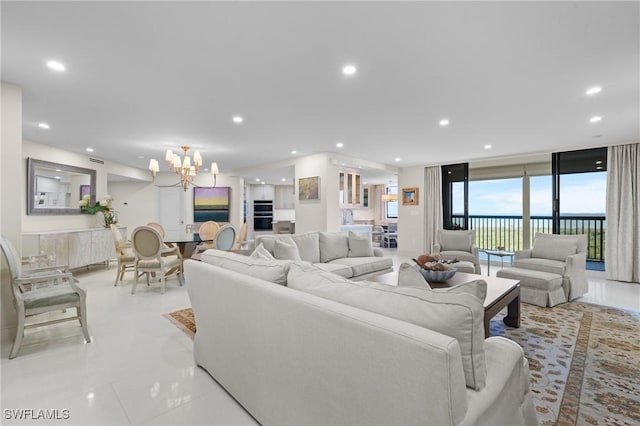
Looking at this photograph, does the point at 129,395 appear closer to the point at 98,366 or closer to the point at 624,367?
the point at 98,366

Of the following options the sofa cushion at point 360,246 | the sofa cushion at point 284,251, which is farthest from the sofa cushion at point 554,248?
the sofa cushion at point 284,251

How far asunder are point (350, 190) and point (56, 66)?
5855 millimetres

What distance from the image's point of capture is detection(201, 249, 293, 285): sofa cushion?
1615 millimetres

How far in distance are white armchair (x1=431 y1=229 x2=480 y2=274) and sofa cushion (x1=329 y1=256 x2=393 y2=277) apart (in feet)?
4.77

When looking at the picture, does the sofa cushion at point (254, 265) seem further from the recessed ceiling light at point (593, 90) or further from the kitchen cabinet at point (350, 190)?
the kitchen cabinet at point (350, 190)

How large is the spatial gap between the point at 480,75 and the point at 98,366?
401cm

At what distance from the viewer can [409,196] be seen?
7973 mm

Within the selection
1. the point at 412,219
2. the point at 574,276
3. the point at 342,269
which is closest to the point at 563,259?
the point at 574,276

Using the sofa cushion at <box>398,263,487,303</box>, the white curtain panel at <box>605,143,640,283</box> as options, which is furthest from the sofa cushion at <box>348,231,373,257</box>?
the white curtain panel at <box>605,143,640,283</box>

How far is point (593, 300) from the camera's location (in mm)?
3912

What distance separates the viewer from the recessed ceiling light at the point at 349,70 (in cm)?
248

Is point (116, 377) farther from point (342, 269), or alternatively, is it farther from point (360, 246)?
point (360, 246)

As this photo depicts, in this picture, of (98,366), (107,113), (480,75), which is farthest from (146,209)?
(480,75)

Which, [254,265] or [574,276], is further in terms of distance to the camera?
[574,276]
